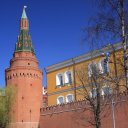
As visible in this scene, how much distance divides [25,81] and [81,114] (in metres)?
15.0

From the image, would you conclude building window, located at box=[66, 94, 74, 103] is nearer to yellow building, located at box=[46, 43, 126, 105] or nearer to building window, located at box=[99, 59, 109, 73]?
yellow building, located at box=[46, 43, 126, 105]

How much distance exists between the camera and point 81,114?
1736 inches

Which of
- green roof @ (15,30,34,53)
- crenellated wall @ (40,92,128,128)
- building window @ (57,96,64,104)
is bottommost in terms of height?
crenellated wall @ (40,92,128,128)

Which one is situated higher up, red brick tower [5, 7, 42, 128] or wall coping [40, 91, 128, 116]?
red brick tower [5, 7, 42, 128]

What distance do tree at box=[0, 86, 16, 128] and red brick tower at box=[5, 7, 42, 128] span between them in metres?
0.88

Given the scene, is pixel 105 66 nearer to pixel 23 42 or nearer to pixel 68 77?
pixel 68 77

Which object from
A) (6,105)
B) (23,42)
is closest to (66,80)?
(6,105)

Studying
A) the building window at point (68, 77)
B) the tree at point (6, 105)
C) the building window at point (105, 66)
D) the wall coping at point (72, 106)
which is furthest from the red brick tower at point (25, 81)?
the building window at point (105, 66)

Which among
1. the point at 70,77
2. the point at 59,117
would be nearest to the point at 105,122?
the point at 59,117

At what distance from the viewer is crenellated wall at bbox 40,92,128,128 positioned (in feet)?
125

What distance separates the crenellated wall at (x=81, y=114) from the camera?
38219mm

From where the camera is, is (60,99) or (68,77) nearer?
(68,77)

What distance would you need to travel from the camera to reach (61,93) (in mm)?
53219

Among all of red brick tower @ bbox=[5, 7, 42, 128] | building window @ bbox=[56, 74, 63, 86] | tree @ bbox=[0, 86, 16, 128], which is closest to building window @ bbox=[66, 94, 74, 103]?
building window @ bbox=[56, 74, 63, 86]
